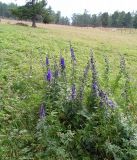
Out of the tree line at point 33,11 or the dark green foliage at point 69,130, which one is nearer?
the dark green foliage at point 69,130

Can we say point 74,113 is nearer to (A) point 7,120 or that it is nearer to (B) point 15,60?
(A) point 7,120

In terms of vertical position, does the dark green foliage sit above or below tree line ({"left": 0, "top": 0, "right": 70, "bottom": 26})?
below

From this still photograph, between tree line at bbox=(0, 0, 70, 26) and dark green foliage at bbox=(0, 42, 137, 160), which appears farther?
tree line at bbox=(0, 0, 70, 26)

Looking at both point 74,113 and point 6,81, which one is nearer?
point 74,113

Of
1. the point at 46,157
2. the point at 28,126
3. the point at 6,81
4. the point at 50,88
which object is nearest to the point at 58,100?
the point at 50,88

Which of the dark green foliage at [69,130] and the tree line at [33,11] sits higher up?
the tree line at [33,11]

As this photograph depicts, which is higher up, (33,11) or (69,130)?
(33,11)

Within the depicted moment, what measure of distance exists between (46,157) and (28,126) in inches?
39.7

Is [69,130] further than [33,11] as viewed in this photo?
No

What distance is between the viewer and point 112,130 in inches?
233

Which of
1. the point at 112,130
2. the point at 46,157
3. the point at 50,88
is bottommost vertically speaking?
the point at 46,157

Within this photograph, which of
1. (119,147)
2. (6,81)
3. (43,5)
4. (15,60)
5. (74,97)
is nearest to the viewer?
(119,147)

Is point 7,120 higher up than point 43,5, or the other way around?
point 43,5

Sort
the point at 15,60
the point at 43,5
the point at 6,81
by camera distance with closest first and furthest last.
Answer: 1. the point at 6,81
2. the point at 15,60
3. the point at 43,5
